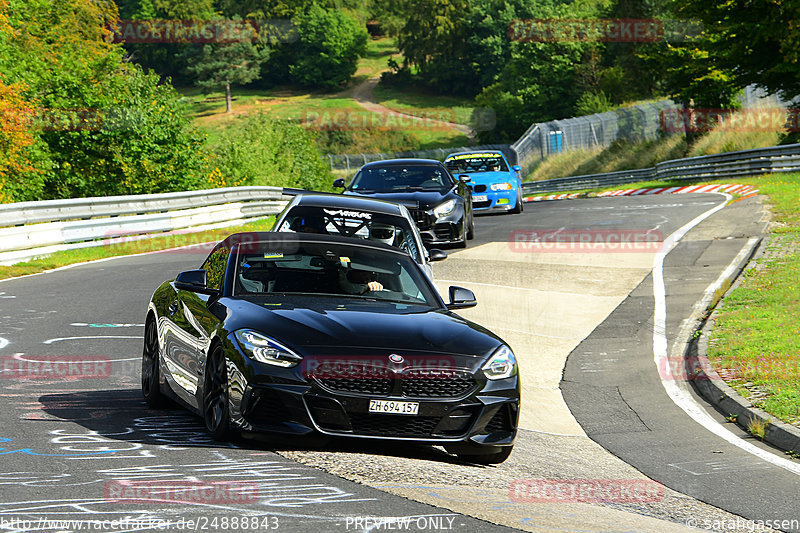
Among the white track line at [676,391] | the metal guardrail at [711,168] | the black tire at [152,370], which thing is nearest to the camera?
the black tire at [152,370]

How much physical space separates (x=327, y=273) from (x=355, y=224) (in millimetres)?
3846

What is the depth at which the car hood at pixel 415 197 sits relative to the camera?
62.7 feet

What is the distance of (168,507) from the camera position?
528cm

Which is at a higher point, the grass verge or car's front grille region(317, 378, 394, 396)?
car's front grille region(317, 378, 394, 396)

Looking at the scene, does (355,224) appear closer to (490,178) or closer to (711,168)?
(490,178)

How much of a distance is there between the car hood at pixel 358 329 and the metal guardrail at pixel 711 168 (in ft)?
102

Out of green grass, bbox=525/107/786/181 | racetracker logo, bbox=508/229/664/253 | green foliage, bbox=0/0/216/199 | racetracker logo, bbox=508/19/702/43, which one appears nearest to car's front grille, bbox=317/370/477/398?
racetracker logo, bbox=508/229/664/253

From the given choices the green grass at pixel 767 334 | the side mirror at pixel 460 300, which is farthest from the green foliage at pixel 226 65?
the side mirror at pixel 460 300

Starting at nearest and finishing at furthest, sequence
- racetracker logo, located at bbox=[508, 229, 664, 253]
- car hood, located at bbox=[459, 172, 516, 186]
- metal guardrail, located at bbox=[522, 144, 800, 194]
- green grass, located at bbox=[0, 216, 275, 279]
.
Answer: green grass, located at bbox=[0, 216, 275, 279], racetracker logo, located at bbox=[508, 229, 664, 253], car hood, located at bbox=[459, 172, 516, 186], metal guardrail, located at bbox=[522, 144, 800, 194]

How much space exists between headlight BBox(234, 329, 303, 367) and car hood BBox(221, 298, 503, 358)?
5 centimetres

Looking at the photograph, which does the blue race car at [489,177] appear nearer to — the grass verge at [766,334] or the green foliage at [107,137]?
the grass verge at [766,334]

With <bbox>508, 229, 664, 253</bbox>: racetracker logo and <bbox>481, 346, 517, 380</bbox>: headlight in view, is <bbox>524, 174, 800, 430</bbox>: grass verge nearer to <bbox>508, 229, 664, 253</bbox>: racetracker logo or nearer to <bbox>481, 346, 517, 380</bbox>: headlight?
<bbox>508, 229, 664, 253</bbox>: racetracker logo

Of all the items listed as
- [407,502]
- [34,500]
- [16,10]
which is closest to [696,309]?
[407,502]

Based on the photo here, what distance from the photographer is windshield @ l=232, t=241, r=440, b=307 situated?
791 centimetres
